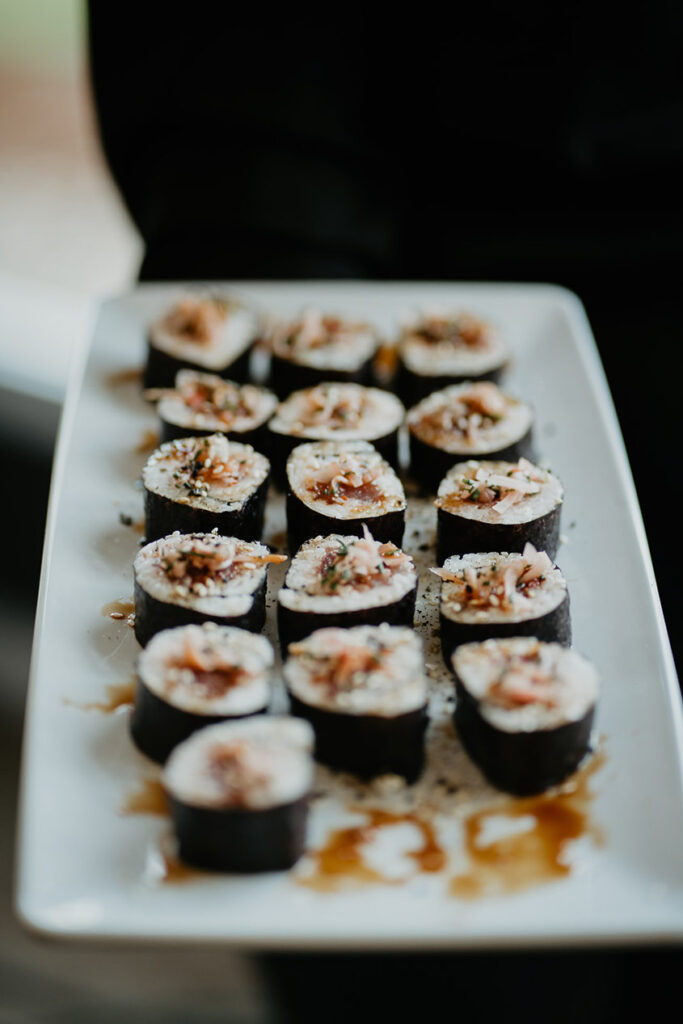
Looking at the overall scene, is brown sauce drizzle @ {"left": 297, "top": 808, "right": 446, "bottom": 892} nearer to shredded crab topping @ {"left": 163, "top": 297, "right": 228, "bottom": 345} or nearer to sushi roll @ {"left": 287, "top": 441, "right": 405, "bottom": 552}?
sushi roll @ {"left": 287, "top": 441, "right": 405, "bottom": 552}

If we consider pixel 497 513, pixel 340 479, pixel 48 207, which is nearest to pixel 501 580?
pixel 497 513

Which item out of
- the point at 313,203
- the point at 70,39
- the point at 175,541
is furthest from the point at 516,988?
the point at 70,39

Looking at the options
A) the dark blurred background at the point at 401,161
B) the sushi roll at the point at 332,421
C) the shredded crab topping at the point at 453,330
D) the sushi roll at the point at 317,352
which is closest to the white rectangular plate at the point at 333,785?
the sushi roll at the point at 332,421

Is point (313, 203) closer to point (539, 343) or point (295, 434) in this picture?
point (539, 343)

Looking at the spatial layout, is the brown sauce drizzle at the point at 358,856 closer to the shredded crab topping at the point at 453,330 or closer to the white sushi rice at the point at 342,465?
the white sushi rice at the point at 342,465

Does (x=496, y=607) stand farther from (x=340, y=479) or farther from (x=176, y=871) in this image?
(x=176, y=871)

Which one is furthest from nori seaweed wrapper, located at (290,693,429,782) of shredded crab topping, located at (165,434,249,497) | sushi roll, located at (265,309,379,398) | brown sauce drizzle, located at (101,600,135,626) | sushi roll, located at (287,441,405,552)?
sushi roll, located at (265,309,379,398)
